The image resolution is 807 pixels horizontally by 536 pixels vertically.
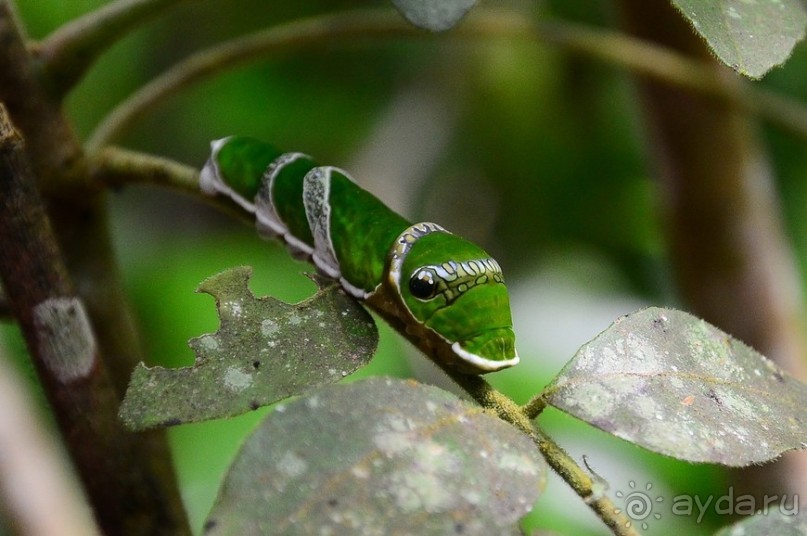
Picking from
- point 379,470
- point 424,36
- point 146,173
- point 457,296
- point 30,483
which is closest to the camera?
point 379,470

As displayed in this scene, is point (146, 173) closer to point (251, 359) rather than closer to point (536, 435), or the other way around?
point (251, 359)

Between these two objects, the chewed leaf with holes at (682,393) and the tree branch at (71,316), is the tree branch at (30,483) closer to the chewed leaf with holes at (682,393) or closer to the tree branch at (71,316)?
the tree branch at (71,316)

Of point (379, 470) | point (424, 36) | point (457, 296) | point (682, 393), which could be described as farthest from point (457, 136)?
point (379, 470)

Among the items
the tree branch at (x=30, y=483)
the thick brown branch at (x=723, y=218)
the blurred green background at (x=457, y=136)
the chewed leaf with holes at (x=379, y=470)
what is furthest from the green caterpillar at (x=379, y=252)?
the blurred green background at (x=457, y=136)

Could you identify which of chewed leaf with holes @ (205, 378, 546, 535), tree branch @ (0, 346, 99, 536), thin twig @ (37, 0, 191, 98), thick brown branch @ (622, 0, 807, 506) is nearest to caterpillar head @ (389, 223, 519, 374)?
chewed leaf with holes @ (205, 378, 546, 535)

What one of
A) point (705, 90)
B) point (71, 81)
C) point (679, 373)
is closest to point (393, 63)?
point (705, 90)

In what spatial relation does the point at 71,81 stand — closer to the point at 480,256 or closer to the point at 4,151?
the point at 4,151

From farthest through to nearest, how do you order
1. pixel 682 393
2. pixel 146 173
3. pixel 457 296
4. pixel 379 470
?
pixel 146 173 < pixel 457 296 < pixel 682 393 < pixel 379 470
